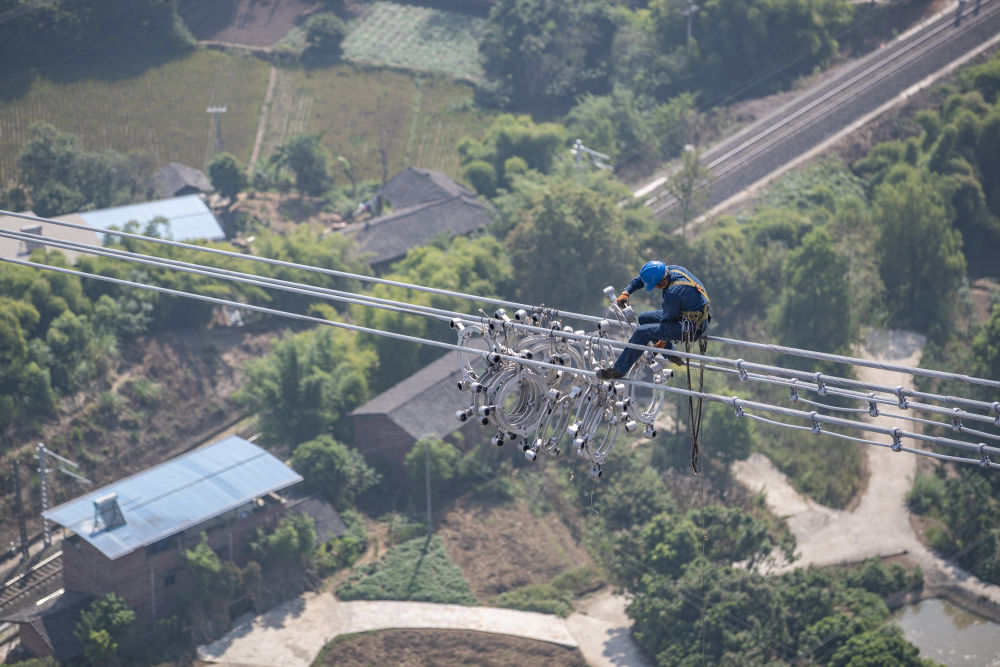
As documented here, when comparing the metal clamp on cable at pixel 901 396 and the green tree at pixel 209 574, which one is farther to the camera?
the green tree at pixel 209 574

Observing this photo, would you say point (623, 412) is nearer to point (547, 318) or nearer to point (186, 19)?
point (547, 318)

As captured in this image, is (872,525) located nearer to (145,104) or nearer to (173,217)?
(173,217)

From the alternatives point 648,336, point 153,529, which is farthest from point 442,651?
point 648,336

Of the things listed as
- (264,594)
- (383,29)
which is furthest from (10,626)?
(383,29)

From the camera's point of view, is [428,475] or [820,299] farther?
[820,299]

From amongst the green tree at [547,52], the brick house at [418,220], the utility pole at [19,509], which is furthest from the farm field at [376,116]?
Result: the utility pole at [19,509]

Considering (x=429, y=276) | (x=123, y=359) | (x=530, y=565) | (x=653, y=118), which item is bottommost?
(x=530, y=565)

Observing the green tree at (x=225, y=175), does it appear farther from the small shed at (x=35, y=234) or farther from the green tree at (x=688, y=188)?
the green tree at (x=688, y=188)
